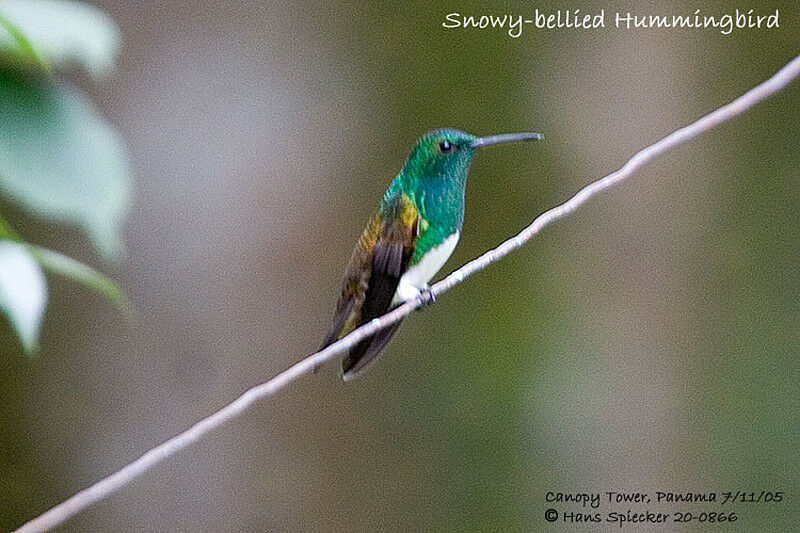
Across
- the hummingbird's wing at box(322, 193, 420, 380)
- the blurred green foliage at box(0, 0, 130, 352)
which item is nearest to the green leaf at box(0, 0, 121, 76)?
the blurred green foliage at box(0, 0, 130, 352)

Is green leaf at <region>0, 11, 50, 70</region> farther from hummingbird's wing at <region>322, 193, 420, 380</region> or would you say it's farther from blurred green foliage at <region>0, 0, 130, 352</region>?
hummingbird's wing at <region>322, 193, 420, 380</region>

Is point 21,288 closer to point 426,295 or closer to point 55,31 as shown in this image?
point 55,31

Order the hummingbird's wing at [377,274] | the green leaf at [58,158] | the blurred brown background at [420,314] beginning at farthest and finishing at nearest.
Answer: the blurred brown background at [420,314] < the hummingbird's wing at [377,274] < the green leaf at [58,158]

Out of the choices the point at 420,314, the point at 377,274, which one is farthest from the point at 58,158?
the point at 420,314

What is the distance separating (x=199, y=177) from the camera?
2.54ft

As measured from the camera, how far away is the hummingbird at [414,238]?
661mm

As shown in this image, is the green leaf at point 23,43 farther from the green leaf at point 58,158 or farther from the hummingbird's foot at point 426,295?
the hummingbird's foot at point 426,295

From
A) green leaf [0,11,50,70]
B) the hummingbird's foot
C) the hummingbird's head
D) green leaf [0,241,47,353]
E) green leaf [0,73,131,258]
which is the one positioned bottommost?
green leaf [0,241,47,353]

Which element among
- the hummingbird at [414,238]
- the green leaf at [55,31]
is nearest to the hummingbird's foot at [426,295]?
the hummingbird at [414,238]

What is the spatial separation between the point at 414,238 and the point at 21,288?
422mm

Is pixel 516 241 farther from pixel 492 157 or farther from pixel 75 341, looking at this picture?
pixel 75 341

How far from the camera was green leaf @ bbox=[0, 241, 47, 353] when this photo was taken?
26 centimetres

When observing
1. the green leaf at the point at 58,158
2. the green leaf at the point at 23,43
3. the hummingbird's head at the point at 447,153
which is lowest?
the green leaf at the point at 58,158

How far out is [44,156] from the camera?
0.26 meters
